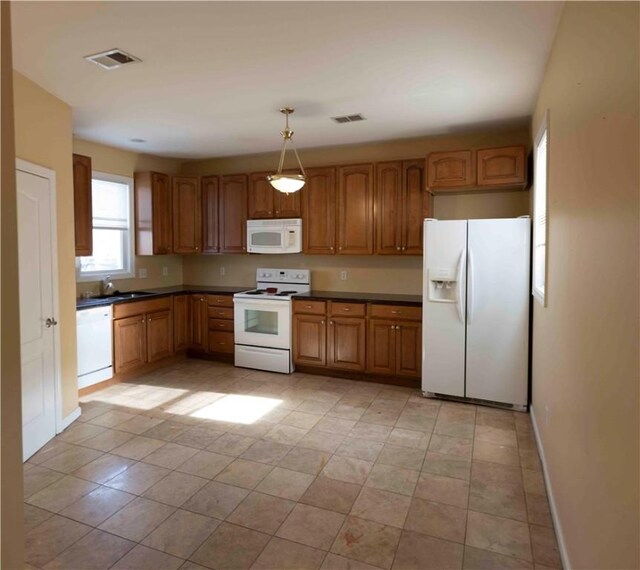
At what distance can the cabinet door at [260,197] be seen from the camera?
17.5 feet

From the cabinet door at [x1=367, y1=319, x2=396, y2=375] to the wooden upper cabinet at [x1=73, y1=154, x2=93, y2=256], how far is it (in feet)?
9.65

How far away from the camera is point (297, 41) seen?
254 cm

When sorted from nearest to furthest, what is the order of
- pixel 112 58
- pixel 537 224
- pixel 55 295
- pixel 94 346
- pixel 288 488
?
pixel 288 488, pixel 112 58, pixel 55 295, pixel 537 224, pixel 94 346

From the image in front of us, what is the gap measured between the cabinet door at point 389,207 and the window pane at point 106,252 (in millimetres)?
3106

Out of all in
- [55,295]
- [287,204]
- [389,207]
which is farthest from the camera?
[287,204]

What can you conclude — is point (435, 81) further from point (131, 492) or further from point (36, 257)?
point (131, 492)

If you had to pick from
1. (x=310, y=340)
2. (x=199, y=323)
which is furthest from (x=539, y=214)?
(x=199, y=323)

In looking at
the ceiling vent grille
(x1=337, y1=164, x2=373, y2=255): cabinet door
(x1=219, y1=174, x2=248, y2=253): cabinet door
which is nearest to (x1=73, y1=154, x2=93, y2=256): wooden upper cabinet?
(x1=219, y1=174, x2=248, y2=253): cabinet door

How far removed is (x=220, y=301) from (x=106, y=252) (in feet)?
4.69

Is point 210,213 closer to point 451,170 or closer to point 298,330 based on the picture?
point 298,330

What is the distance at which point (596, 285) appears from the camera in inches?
60.4

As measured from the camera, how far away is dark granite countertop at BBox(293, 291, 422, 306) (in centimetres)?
455

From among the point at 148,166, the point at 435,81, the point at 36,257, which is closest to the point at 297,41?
the point at 435,81

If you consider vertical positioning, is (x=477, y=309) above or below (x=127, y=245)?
below
